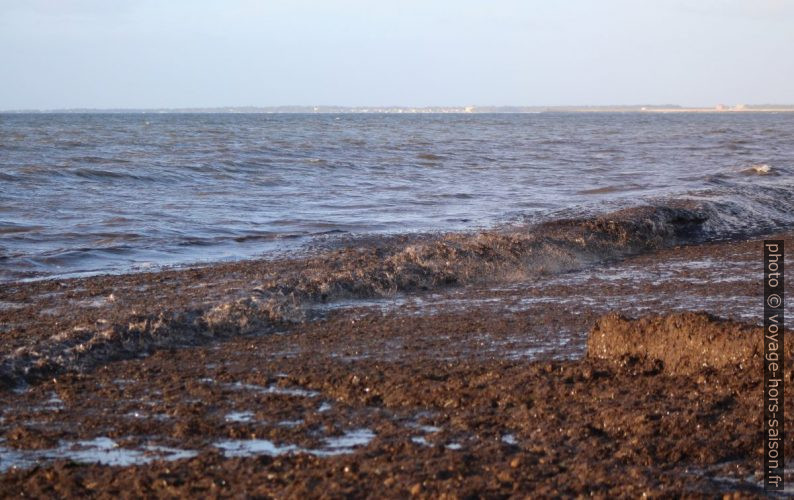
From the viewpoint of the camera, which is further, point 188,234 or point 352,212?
point 352,212

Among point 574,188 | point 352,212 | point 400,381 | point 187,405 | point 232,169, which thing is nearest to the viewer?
point 187,405

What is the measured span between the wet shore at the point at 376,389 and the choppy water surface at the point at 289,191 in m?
4.02

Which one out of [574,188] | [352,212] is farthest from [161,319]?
[574,188]

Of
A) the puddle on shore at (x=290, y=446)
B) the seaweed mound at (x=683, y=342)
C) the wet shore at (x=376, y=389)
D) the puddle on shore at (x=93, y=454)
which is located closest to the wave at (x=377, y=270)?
the wet shore at (x=376, y=389)

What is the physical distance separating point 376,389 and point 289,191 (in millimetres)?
17411

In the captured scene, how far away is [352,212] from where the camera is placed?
18281mm

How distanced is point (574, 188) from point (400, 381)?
729 inches

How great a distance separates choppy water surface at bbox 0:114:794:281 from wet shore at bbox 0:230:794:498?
4.02 metres

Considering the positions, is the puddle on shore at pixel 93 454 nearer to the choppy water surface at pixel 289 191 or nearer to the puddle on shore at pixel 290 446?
the puddle on shore at pixel 290 446

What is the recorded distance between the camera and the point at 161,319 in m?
7.33

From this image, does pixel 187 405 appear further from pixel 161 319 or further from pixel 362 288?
pixel 362 288

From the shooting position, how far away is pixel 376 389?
5.55 metres

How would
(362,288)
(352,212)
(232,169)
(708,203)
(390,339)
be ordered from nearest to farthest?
(390,339) → (362,288) → (708,203) → (352,212) → (232,169)

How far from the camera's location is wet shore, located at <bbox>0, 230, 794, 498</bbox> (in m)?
4.24
